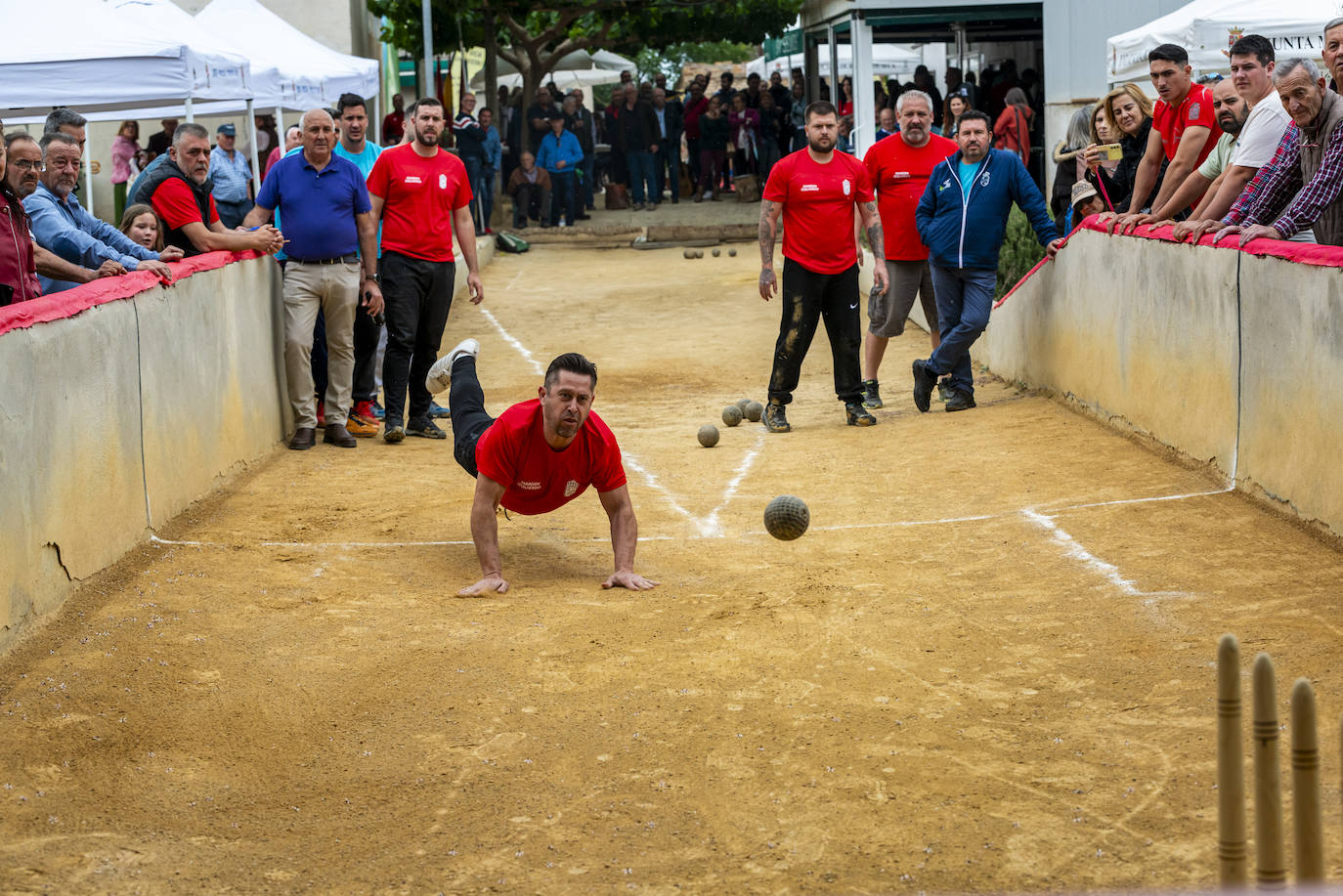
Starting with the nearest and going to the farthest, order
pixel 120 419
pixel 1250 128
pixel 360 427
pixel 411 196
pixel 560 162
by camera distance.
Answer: pixel 120 419 < pixel 1250 128 < pixel 411 196 < pixel 360 427 < pixel 560 162

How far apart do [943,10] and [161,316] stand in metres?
17.6

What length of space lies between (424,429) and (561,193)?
62.6ft

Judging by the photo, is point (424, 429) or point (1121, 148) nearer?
A: point (1121, 148)

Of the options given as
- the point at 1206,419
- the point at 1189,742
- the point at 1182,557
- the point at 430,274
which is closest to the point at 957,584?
the point at 1182,557

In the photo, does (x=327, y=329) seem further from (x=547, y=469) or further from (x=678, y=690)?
(x=678, y=690)

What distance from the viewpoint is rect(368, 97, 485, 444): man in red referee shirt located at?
1080 cm

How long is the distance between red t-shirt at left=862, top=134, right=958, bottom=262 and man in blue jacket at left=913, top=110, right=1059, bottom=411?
0.20 meters

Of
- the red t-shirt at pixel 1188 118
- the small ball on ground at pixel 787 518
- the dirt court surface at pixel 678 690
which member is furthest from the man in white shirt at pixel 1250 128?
the small ball on ground at pixel 787 518

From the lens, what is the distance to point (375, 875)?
165 inches

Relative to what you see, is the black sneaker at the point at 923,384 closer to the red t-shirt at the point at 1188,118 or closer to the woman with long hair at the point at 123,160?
the red t-shirt at the point at 1188,118

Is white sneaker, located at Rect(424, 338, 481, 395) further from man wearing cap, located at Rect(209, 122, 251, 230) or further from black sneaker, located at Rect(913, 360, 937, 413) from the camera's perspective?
man wearing cap, located at Rect(209, 122, 251, 230)

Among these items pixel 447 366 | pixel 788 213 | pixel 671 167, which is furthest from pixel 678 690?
pixel 671 167

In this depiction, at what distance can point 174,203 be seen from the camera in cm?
1010

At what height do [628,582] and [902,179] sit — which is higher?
[902,179]
